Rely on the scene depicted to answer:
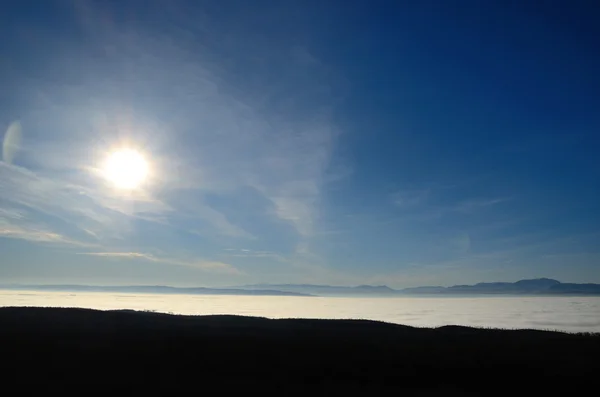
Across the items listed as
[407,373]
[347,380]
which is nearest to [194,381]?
[347,380]

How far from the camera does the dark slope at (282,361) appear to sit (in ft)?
77.0

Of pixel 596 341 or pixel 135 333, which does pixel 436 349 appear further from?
pixel 135 333

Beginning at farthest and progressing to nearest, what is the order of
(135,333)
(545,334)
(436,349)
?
1. (545,334)
2. (135,333)
3. (436,349)

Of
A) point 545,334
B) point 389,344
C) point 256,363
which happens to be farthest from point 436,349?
point 545,334

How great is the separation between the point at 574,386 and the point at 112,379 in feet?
85.5

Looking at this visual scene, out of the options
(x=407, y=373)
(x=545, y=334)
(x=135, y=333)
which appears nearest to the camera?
(x=407, y=373)

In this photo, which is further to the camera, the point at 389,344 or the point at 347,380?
the point at 389,344

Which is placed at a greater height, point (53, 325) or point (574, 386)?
point (53, 325)

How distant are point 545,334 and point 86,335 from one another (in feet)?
145

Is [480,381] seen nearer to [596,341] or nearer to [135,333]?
[596,341]

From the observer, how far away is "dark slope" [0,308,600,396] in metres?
23.5

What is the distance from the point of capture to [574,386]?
25.3 m

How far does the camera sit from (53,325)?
4072 centimetres

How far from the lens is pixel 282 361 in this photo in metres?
28.9
